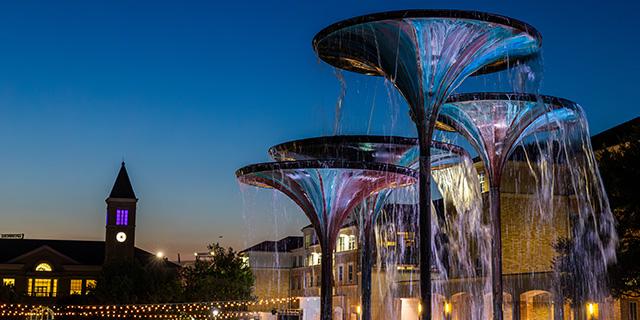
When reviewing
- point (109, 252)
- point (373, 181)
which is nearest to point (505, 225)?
point (373, 181)

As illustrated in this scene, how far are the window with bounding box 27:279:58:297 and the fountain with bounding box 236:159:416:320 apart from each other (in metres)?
67.9

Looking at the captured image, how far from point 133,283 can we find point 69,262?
22.2m

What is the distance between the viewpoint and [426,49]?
18750 millimetres

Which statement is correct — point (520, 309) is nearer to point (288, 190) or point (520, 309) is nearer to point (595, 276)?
point (595, 276)

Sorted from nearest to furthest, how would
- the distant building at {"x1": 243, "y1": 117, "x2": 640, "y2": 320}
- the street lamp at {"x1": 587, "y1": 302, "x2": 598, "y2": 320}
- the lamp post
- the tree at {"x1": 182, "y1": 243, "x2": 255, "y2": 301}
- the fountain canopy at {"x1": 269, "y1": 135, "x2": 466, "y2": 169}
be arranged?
1. the fountain canopy at {"x1": 269, "y1": 135, "x2": 466, "y2": 169}
2. the street lamp at {"x1": 587, "y1": 302, "x2": 598, "y2": 320}
3. the distant building at {"x1": 243, "y1": 117, "x2": 640, "y2": 320}
4. the lamp post
5. the tree at {"x1": 182, "y1": 243, "x2": 255, "y2": 301}

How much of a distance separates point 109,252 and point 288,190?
6313cm

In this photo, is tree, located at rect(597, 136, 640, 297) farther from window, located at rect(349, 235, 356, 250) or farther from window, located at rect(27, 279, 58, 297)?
window, located at rect(27, 279, 58, 297)

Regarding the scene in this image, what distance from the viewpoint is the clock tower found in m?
84.3

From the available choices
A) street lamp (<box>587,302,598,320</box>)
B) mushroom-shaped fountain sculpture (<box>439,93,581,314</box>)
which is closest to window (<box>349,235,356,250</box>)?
street lamp (<box>587,302,598,320</box>)

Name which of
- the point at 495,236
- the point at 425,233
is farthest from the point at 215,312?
the point at 425,233

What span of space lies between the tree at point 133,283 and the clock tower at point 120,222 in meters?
12.8

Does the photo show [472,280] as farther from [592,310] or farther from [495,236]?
[495,236]

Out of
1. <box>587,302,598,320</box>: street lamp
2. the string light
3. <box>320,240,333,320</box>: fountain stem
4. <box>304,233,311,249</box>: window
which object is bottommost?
the string light

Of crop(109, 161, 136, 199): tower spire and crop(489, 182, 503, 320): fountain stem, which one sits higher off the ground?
crop(109, 161, 136, 199): tower spire
